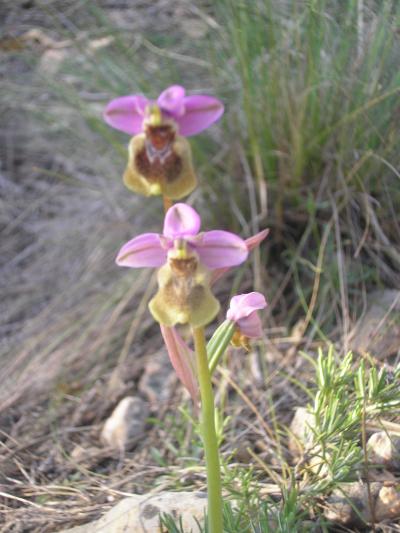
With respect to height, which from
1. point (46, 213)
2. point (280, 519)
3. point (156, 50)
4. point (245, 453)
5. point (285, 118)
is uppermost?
point (156, 50)

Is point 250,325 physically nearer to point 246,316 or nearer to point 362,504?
point 246,316

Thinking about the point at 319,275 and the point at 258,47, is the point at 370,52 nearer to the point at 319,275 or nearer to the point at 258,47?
the point at 258,47

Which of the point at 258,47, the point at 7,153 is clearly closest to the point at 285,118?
the point at 258,47

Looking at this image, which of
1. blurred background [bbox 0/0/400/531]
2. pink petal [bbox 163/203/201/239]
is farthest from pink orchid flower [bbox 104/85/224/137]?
blurred background [bbox 0/0/400/531]

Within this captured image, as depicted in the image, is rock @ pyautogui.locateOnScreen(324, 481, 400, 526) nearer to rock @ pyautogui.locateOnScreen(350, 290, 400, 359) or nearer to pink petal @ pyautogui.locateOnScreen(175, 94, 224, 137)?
rock @ pyautogui.locateOnScreen(350, 290, 400, 359)

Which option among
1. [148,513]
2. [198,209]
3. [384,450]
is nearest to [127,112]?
[148,513]
